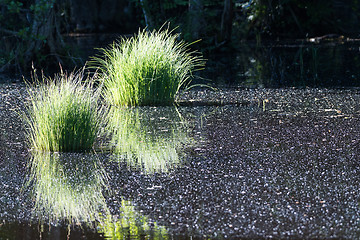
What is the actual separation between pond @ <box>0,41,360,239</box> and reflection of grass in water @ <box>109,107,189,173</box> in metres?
0.01

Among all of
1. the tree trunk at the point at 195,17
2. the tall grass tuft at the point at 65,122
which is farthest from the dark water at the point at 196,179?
the tree trunk at the point at 195,17

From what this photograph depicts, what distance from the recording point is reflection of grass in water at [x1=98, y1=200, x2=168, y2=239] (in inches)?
129

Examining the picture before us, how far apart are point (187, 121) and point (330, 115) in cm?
160

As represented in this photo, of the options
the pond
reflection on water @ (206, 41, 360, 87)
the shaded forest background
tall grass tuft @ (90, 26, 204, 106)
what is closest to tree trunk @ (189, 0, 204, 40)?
the shaded forest background

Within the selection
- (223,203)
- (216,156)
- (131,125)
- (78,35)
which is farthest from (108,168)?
(78,35)

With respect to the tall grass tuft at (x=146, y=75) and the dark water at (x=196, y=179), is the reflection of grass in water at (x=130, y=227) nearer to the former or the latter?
the dark water at (x=196, y=179)

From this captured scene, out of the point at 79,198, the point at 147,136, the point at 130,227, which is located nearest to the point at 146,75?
the point at 147,136

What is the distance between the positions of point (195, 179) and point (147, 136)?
1.67 m

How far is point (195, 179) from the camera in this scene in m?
4.36

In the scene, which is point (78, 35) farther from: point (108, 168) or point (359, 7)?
point (108, 168)

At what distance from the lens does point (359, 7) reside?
2242 cm

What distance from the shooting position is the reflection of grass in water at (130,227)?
3285mm

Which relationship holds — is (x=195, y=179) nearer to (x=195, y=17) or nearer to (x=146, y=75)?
(x=146, y=75)

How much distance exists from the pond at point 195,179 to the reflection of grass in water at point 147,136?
0.04ft
